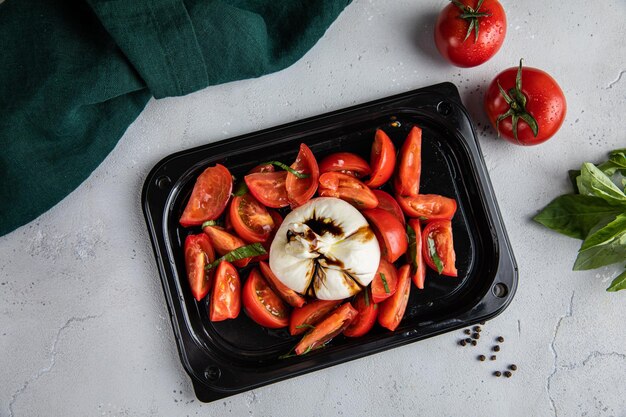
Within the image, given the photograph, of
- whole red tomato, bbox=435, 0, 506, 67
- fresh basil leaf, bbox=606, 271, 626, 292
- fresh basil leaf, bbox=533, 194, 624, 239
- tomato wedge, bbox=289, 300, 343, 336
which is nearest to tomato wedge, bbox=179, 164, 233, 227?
tomato wedge, bbox=289, 300, 343, 336

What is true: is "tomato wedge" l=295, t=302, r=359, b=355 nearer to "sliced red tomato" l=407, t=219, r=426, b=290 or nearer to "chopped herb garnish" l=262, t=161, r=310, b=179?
"sliced red tomato" l=407, t=219, r=426, b=290

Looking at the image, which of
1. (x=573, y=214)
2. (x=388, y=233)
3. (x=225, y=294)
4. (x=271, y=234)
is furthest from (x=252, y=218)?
(x=573, y=214)

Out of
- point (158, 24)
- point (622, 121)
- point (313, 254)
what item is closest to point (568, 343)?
point (622, 121)

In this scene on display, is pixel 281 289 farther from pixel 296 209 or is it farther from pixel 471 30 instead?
pixel 471 30

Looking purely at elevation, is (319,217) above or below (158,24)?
below

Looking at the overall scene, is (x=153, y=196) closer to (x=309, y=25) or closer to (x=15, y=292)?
(x=15, y=292)
